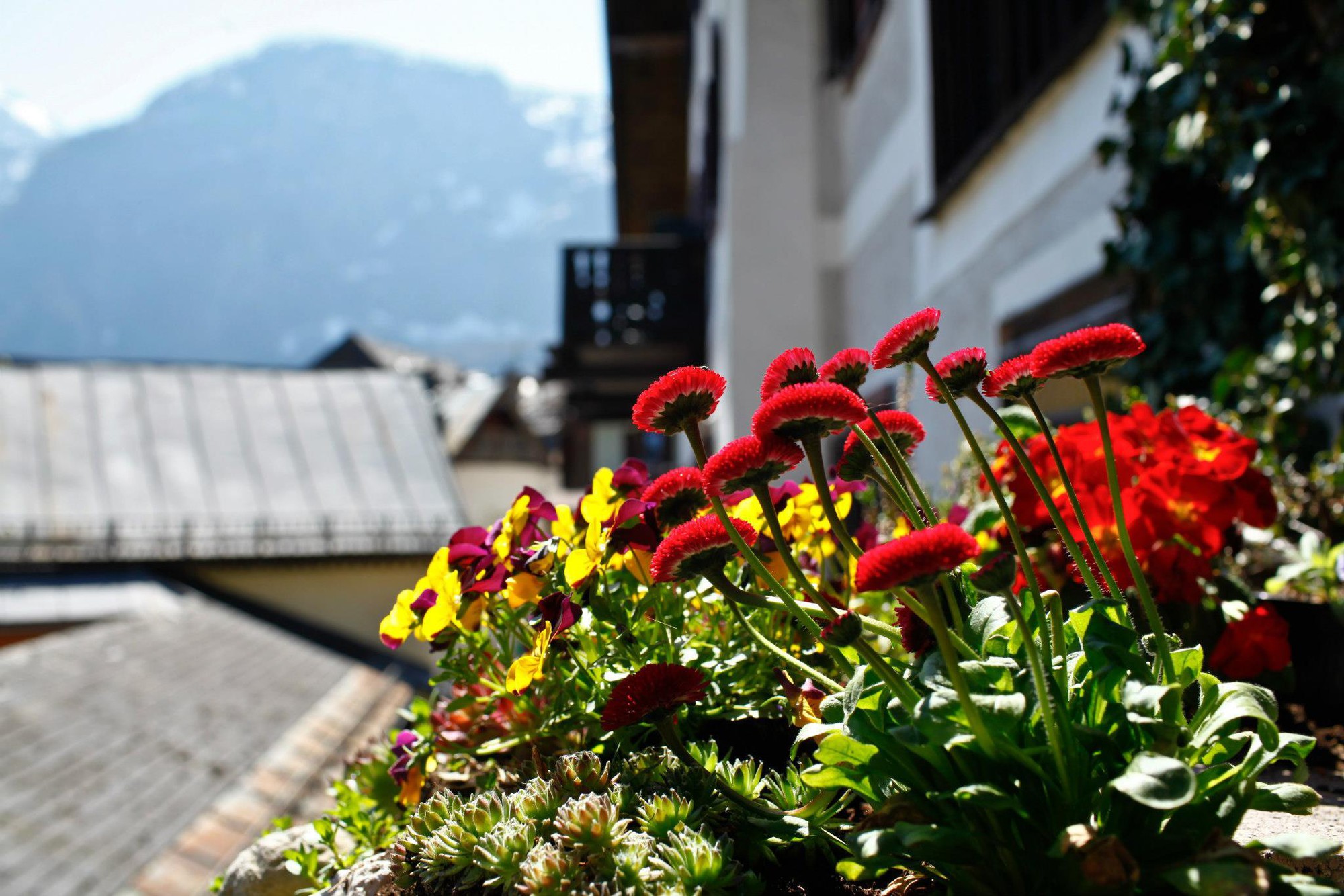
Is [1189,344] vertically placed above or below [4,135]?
below

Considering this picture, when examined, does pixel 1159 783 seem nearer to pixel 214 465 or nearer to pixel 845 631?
pixel 845 631

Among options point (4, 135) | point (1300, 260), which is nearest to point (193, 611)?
point (1300, 260)

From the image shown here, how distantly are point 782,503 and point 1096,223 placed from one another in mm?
2303

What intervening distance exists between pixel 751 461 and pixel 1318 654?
1.06m

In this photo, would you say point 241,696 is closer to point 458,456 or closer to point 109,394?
point 109,394

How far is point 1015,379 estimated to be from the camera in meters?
0.76

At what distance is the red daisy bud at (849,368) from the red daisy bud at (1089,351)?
18 centimetres

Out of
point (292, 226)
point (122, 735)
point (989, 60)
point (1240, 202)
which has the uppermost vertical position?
point (292, 226)

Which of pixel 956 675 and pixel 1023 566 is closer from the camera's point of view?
pixel 956 675

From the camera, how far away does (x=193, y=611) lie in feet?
34.0

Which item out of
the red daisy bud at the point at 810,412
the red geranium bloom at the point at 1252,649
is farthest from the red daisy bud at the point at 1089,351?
the red geranium bloom at the point at 1252,649

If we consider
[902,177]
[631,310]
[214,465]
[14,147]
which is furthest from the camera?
[14,147]

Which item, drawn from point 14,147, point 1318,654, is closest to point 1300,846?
point 1318,654

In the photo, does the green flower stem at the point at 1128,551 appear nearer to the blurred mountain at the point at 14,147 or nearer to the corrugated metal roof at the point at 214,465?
the corrugated metal roof at the point at 214,465
